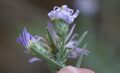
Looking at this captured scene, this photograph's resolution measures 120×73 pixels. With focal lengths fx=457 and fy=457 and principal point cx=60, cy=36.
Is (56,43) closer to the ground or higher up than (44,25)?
closer to the ground

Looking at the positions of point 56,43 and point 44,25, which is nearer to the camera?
point 56,43

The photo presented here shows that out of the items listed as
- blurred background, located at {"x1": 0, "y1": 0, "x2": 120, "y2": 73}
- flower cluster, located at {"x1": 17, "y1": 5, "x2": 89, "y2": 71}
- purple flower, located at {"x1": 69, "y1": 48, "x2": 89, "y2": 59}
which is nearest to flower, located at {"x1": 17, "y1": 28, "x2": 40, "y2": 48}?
flower cluster, located at {"x1": 17, "y1": 5, "x2": 89, "y2": 71}

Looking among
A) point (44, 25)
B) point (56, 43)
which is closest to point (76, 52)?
point (56, 43)

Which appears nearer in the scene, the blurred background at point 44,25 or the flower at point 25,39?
the flower at point 25,39

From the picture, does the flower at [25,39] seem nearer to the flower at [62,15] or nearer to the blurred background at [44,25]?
the flower at [62,15]

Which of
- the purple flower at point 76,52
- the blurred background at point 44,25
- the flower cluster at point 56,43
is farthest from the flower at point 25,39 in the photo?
the blurred background at point 44,25

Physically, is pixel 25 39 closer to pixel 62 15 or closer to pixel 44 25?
pixel 62 15

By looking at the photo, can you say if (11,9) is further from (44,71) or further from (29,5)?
(44,71)
